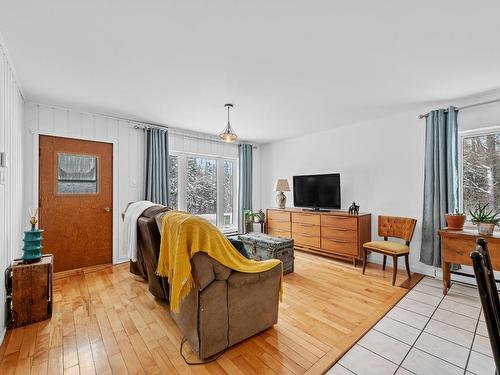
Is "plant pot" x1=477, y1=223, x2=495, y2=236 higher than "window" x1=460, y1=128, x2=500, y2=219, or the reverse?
"window" x1=460, y1=128, x2=500, y2=219

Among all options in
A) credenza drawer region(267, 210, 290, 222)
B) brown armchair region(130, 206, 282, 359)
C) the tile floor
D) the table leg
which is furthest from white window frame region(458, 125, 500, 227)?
brown armchair region(130, 206, 282, 359)

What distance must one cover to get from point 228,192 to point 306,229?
2116 millimetres

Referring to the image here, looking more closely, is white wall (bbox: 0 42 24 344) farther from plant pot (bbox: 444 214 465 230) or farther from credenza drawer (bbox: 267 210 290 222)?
plant pot (bbox: 444 214 465 230)

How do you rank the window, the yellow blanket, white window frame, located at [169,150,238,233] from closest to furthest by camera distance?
the yellow blanket < the window < white window frame, located at [169,150,238,233]

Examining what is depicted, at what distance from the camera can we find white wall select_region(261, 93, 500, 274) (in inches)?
143

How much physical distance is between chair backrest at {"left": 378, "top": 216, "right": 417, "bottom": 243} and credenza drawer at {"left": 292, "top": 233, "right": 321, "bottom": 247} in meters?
1.03

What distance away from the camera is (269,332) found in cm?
215

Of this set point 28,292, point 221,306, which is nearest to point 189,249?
point 221,306

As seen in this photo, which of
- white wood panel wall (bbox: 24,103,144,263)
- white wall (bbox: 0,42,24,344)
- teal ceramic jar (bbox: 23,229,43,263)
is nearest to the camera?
white wall (bbox: 0,42,24,344)

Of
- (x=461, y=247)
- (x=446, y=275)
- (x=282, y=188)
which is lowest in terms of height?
(x=446, y=275)

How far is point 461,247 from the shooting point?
272 cm

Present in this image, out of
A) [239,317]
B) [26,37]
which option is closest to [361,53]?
[239,317]

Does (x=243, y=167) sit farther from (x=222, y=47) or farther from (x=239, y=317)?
(x=239, y=317)

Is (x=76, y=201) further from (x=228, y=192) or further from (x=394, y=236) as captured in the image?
(x=394, y=236)
